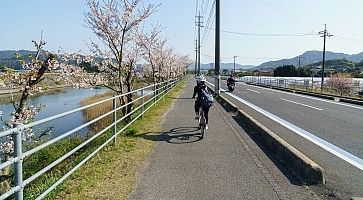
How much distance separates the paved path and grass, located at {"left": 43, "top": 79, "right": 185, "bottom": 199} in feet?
0.75

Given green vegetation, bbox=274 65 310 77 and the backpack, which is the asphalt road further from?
green vegetation, bbox=274 65 310 77

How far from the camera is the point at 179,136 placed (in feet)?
30.9

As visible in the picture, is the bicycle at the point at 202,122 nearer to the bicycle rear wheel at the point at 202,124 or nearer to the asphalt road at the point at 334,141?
the bicycle rear wheel at the point at 202,124

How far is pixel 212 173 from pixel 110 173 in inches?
66.1

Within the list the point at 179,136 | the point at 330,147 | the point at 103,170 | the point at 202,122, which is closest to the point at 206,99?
the point at 202,122

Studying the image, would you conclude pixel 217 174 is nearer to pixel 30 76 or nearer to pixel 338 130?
pixel 30 76

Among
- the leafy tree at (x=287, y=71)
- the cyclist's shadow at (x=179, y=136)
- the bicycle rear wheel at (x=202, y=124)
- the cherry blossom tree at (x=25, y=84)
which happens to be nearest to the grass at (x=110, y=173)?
the cyclist's shadow at (x=179, y=136)

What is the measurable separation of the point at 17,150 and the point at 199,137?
20.5 feet

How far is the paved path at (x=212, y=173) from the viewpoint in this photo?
496 cm

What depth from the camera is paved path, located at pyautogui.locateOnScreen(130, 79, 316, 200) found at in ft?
16.3

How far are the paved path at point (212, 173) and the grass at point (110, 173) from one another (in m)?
0.23

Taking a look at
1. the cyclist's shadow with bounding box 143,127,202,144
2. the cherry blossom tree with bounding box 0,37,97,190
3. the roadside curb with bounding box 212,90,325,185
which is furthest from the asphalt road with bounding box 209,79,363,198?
the cherry blossom tree with bounding box 0,37,97,190

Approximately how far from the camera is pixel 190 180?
5551 mm

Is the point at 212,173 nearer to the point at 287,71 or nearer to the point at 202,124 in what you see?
the point at 202,124
